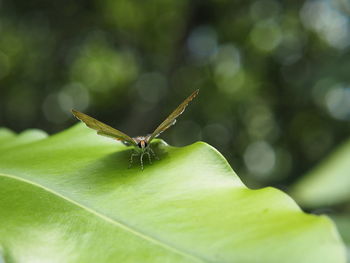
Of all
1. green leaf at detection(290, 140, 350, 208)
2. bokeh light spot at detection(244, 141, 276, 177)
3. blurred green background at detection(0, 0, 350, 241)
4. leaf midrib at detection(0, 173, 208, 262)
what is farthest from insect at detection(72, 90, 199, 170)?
bokeh light spot at detection(244, 141, 276, 177)

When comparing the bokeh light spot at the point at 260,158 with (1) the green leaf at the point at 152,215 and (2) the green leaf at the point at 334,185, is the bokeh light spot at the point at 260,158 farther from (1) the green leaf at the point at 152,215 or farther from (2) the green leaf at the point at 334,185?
(1) the green leaf at the point at 152,215

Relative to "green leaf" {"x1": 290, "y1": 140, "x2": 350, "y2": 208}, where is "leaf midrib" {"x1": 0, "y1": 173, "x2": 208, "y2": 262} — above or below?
above

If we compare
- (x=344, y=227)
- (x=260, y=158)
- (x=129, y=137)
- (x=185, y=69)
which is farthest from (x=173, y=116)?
(x=260, y=158)

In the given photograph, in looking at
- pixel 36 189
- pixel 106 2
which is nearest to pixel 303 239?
pixel 36 189

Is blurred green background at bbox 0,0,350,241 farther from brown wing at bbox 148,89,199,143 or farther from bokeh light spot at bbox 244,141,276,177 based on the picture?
brown wing at bbox 148,89,199,143

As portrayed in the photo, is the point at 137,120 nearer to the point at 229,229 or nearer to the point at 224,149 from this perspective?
the point at 224,149

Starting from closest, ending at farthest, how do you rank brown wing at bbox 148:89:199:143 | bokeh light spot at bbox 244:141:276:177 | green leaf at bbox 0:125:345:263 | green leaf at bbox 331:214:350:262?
green leaf at bbox 0:125:345:263 → brown wing at bbox 148:89:199:143 → green leaf at bbox 331:214:350:262 → bokeh light spot at bbox 244:141:276:177

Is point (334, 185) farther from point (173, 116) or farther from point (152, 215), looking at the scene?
point (152, 215)

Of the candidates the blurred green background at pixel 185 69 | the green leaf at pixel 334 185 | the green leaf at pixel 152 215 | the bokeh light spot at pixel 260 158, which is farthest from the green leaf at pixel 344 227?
the bokeh light spot at pixel 260 158
